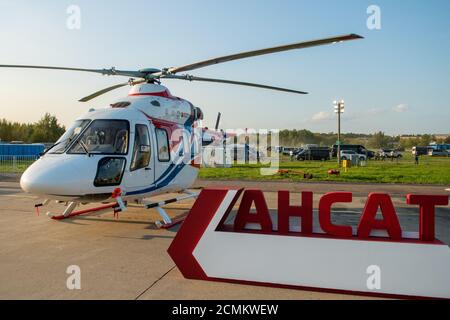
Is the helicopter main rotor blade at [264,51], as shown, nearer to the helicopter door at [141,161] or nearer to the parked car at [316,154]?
the helicopter door at [141,161]

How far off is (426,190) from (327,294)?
13.7 meters

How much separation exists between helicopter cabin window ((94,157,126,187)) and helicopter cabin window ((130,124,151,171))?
12.9 inches

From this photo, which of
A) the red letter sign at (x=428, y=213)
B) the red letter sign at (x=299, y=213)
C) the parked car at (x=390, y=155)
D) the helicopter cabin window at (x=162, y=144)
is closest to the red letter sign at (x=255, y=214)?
the red letter sign at (x=299, y=213)

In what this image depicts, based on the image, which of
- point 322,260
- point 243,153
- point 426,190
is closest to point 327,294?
point 322,260

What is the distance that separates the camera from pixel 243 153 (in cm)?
4303

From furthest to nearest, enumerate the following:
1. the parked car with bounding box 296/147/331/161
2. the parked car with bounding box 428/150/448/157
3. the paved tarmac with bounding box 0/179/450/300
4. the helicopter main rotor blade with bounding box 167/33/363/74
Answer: the parked car with bounding box 428/150/448/157 → the parked car with bounding box 296/147/331/161 → the helicopter main rotor blade with bounding box 167/33/363/74 → the paved tarmac with bounding box 0/179/450/300

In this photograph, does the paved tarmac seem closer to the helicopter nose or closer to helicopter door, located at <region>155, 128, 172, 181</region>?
the helicopter nose

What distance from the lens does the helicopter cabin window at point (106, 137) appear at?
7.62 m

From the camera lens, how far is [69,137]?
783cm

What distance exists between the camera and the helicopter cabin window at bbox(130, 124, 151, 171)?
26.5ft

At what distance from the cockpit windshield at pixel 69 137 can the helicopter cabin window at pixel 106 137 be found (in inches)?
6.5

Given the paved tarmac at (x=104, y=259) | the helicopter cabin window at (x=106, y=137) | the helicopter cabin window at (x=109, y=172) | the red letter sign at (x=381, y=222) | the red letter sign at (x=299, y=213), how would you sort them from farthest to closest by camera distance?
1. the helicopter cabin window at (x=106, y=137)
2. the helicopter cabin window at (x=109, y=172)
3. the red letter sign at (x=299, y=213)
4. the red letter sign at (x=381, y=222)
5. the paved tarmac at (x=104, y=259)

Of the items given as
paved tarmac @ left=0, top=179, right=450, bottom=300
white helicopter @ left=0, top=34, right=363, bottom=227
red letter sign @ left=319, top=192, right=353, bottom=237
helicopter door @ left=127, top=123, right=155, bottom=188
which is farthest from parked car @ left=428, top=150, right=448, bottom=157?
red letter sign @ left=319, top=192, right=353, bottom=237
